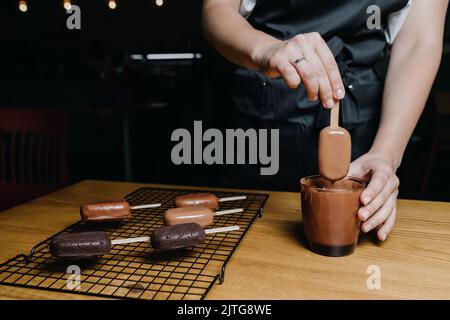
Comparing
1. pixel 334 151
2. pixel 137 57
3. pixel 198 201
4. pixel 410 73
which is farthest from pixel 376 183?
pixel 137 57

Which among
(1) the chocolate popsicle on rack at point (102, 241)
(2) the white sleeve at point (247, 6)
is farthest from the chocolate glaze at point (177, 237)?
(2) the white sleeve at point (247, 6)

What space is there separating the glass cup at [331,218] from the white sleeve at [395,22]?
800 mm

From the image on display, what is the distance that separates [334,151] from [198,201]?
440mm

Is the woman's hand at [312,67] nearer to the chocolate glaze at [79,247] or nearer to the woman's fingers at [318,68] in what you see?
the woman's fingers at [318,68]

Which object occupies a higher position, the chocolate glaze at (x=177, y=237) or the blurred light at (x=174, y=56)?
the blurred light at (x=174, y=56)

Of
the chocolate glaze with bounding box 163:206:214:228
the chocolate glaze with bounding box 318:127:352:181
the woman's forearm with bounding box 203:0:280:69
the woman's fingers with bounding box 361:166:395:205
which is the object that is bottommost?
the chocolate glaze with bounding box 163:206:214:228

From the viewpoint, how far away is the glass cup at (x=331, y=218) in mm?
939

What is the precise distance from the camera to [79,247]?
909 mm

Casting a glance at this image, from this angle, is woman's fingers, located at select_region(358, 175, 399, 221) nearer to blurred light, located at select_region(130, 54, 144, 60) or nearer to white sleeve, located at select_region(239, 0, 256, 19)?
white sleeve, located at select_region(239, 0, 256, 19)

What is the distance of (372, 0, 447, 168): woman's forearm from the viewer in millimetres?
1335

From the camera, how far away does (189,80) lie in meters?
6.05

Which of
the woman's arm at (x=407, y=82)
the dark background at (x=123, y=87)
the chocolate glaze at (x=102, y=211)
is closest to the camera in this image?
the chocolate glaze at (x=102, y=211)

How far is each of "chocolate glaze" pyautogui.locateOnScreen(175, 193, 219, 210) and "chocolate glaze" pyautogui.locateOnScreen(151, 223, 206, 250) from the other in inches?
9.5

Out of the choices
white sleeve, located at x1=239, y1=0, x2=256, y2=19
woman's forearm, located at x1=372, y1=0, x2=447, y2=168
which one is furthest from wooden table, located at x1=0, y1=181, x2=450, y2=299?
white sleeve, located at x1=239, y1=0, x2=256, y2=19
